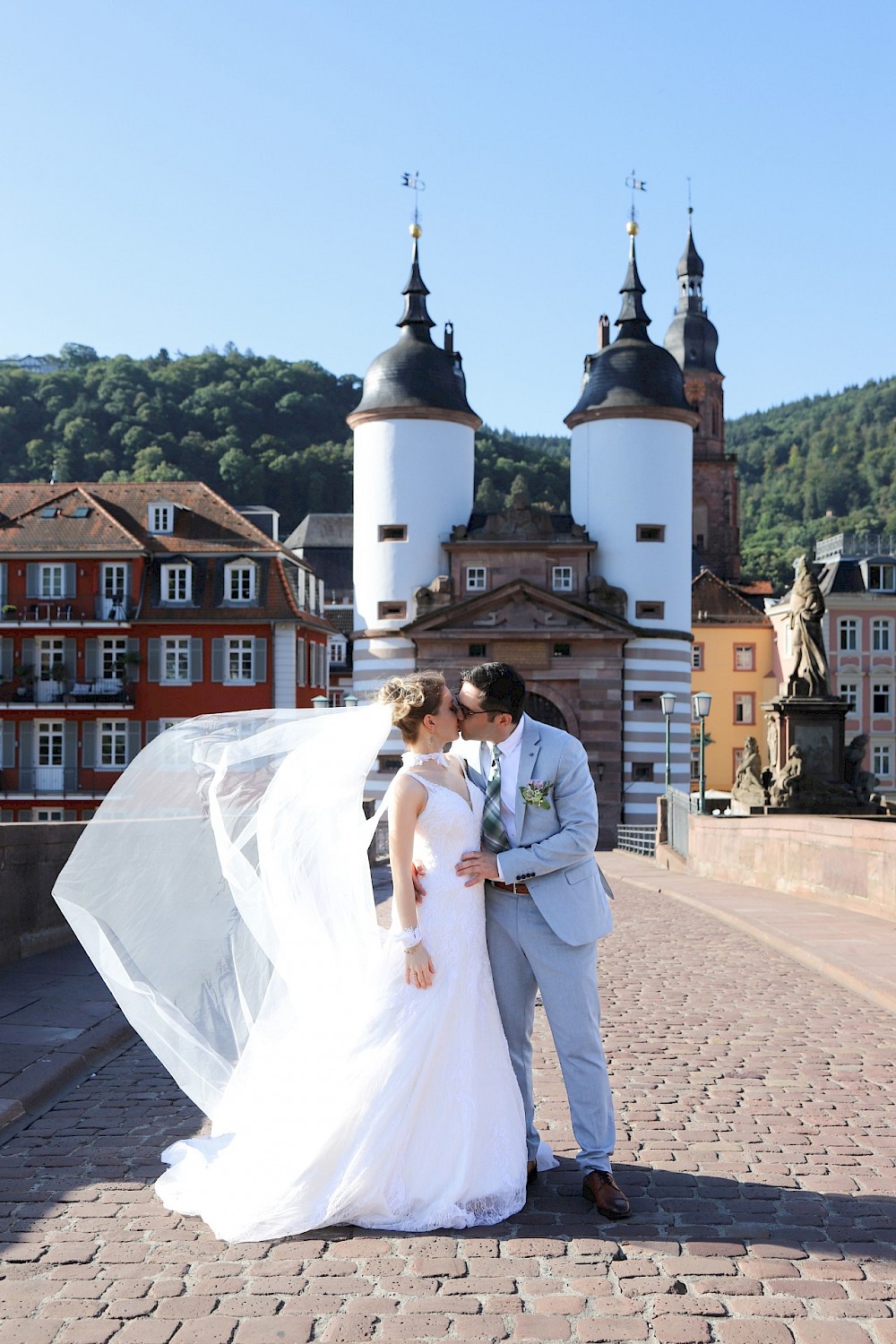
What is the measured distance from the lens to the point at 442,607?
47.0 m

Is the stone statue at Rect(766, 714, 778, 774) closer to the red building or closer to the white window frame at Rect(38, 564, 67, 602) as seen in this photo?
the red building

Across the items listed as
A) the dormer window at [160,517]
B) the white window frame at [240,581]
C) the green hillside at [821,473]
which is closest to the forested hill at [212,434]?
the green hillside at [821,473]

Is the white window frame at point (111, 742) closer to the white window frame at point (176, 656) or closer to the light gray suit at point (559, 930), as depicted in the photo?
the white window frame at point (176, 656)

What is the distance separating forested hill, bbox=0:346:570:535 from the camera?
9856cm

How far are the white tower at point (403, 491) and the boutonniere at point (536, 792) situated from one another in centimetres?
4185

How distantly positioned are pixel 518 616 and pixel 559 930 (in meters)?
41.6

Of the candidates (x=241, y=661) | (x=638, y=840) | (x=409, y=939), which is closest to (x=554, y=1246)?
(x=409, y=939)

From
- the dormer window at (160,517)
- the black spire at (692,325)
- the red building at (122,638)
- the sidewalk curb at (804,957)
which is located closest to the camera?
the sidewalk curb at (804,957)

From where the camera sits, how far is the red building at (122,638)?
163 feet

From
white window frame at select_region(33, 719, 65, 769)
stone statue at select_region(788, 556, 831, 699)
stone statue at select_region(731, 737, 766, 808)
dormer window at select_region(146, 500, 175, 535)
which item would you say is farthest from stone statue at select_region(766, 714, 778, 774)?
dormer window at select_region(146, 500, 175, 535)

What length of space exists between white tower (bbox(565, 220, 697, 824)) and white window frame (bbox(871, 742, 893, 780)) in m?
17.6

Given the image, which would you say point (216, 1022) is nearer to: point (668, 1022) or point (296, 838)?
point (296, 838)

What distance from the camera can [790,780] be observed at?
28.5m

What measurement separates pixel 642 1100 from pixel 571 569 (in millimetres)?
41266
